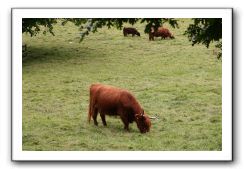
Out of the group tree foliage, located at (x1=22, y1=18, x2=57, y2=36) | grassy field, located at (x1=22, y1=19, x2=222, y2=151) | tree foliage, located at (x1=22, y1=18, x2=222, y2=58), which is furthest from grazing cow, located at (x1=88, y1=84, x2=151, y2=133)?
tree foliage, located at (x1=22, y1=18, x2=222, y2=58)

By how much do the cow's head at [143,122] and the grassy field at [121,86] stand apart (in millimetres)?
84

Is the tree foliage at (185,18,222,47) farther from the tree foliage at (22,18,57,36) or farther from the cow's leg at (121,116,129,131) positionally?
the tree foliage at (22,18,57,36)

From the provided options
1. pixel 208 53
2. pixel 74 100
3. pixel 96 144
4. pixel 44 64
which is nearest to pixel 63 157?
pixel 96 144

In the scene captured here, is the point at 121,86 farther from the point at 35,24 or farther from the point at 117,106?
the point at 35,24

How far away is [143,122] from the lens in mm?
10906

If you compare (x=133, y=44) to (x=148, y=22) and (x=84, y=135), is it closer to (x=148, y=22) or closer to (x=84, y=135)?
(x=84, y=135)

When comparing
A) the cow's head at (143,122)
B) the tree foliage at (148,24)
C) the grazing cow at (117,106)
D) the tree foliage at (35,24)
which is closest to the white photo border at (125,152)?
the tree foliage at (148,24)

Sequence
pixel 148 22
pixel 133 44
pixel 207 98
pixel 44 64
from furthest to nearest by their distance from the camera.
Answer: pixel 133 44 < pixel 44 64 < pixel 207 98 < pixel 148 22

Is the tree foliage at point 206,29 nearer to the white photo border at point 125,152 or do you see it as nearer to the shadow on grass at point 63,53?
the white photo border at point 125,152

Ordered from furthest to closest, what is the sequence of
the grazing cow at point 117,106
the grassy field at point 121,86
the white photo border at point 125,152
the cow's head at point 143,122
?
the grazing cow at point 117,106 < the cow's head at point 143,122 < the grassy field at point 121,86 < the white photo border at point 125,152

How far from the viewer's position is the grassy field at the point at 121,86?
33.0 feet

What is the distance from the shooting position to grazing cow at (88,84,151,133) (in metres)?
11.0

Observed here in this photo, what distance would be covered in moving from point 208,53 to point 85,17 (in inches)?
168

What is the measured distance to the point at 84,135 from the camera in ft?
34.6
